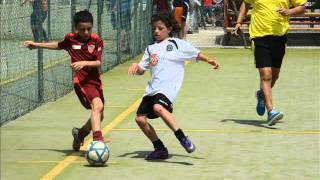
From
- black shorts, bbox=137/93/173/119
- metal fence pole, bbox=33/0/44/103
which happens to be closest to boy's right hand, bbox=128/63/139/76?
black shorts, bbox=137/93/173/119

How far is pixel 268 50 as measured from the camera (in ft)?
38.2

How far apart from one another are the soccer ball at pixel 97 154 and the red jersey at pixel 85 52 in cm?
87

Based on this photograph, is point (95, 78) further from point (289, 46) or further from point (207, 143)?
point (289, 46)

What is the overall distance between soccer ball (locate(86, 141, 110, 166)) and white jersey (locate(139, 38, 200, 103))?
0.79m

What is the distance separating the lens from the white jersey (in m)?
9.07

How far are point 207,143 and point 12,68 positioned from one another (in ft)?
11.9

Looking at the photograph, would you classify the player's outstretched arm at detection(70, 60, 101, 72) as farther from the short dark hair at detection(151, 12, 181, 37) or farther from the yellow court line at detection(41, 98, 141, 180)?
the yellow court line at detection(41, 98, 141, 180)

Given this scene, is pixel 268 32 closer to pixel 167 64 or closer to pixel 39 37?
pixel 167 64

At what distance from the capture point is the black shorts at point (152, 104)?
8945 millimetres

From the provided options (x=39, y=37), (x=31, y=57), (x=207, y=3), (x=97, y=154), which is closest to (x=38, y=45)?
(x=97, y=154)

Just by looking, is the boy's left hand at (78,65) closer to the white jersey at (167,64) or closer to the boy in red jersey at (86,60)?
the boy in red jersey at (86,60)

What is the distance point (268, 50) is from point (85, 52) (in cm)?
314

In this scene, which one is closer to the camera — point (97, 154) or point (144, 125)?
point (97, 154)

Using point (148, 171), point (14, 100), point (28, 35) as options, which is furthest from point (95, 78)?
point (28, 35)
